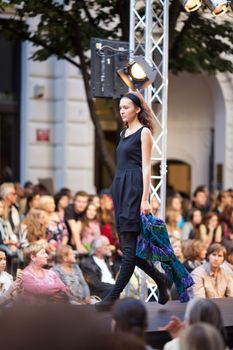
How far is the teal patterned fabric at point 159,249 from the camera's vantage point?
24.7 feet

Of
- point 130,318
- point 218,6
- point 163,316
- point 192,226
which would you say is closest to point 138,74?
point 218,6

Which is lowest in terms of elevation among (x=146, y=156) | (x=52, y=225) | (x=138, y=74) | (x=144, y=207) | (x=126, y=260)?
(x=52, y=225)

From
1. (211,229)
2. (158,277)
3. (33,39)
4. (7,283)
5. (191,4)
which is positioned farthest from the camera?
(33,39)

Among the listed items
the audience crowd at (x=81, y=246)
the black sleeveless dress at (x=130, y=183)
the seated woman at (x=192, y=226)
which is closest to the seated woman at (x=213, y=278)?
the audience crowd at (x=81, y=246)

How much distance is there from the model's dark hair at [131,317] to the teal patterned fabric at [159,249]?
2005 mm

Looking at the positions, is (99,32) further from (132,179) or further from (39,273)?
(132,179)

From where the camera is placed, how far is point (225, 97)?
19391mm

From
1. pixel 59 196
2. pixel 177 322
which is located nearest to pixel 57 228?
pixel 59 196

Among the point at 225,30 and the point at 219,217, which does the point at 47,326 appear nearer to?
the point at 219,217

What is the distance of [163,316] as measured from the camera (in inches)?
291

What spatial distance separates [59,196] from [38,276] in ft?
15.0

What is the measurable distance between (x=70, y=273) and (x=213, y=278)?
151 cm

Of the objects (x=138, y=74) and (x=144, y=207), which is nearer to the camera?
(x=144, y=207)

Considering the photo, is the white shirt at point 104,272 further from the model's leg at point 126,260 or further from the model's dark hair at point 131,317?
the model's dark hair at point 131,317
